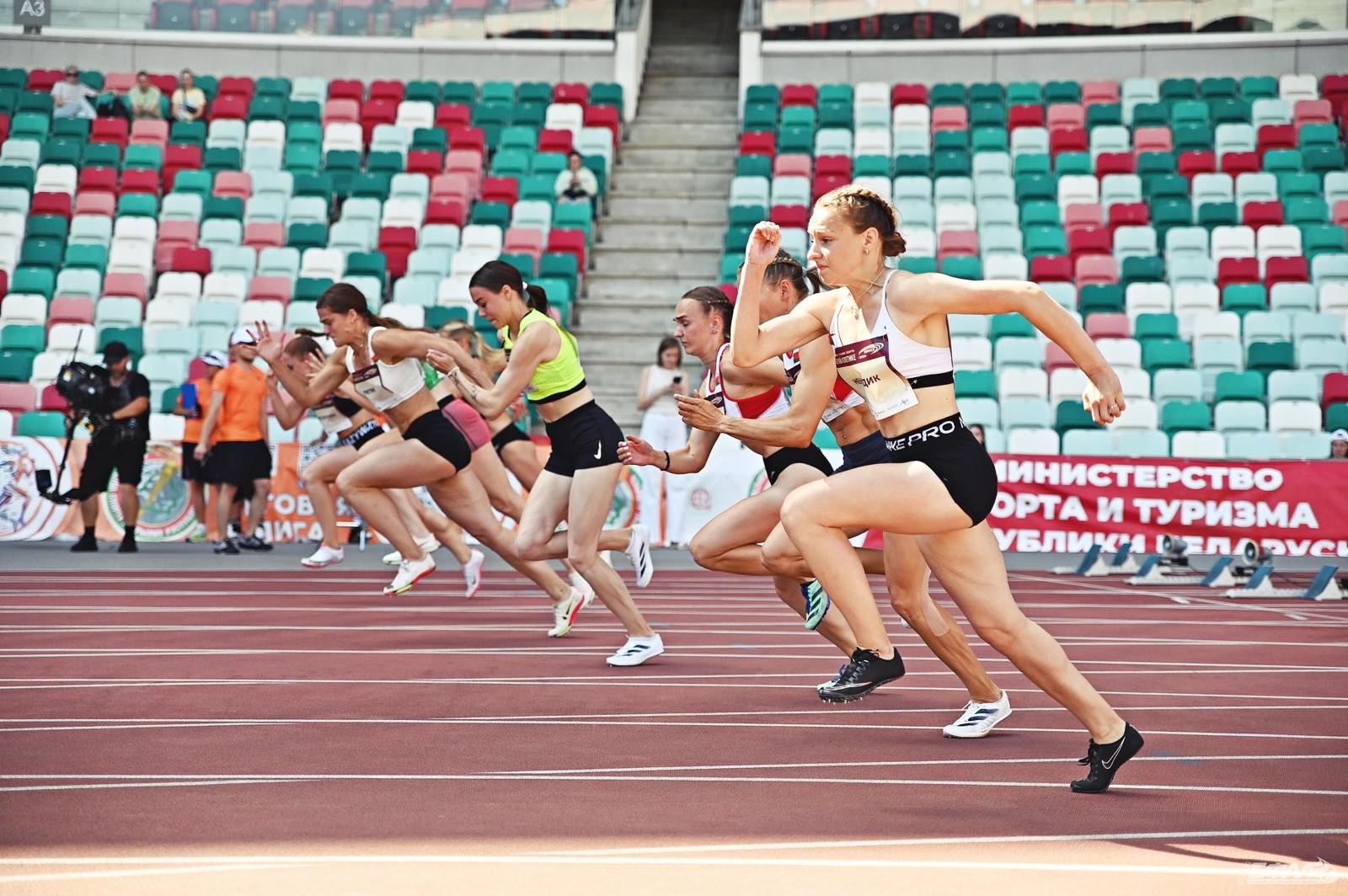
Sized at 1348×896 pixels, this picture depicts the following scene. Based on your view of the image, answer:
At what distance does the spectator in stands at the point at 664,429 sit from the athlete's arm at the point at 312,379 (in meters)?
4.39

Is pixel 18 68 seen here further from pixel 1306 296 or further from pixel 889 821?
pixel 889 821

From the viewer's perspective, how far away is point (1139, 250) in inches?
777

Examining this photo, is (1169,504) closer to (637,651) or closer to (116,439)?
(637,651)

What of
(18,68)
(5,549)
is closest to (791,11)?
(18,68)

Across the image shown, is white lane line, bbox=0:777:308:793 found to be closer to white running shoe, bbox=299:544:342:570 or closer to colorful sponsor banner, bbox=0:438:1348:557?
white running shoe, bbox=299:544:342:570

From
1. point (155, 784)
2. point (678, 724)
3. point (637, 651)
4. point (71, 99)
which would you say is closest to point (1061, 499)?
point (637, 651)

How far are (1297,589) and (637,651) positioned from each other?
6.99m

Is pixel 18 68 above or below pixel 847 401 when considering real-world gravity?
above

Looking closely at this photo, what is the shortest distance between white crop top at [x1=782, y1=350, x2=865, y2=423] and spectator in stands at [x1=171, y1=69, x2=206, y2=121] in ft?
63.1

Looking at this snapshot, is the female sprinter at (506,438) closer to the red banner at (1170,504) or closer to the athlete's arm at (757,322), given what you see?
the red banner at (1170,504)

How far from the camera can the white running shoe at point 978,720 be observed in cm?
534

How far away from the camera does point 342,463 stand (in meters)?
11.0

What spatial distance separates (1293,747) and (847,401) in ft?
7.16

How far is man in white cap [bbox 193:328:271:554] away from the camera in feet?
47.6
